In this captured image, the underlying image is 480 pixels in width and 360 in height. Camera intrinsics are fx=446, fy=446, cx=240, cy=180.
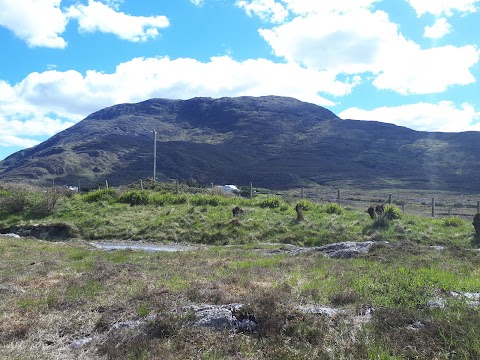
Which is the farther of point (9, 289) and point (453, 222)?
point (453, 222)

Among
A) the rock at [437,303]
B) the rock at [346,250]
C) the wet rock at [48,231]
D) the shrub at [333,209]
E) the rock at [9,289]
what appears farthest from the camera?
the shrub at [333,209]

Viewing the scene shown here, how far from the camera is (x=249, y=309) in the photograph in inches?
270

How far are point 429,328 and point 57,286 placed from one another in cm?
728

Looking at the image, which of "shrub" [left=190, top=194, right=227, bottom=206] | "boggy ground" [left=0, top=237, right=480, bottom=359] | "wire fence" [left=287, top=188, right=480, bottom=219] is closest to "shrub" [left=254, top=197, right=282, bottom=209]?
"shrub" [left=190, top=194, right=227, bottom=206]

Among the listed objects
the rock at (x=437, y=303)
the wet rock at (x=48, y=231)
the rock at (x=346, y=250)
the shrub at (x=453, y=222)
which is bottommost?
the wet rock at (x=48, y=231)

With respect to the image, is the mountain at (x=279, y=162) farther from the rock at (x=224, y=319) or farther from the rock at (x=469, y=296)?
the rock at (x=469, y=296)

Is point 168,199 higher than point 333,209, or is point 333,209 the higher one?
point 168,199

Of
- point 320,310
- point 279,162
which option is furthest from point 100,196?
point 279,162

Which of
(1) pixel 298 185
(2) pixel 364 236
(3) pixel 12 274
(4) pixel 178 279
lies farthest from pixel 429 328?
(1) pixel 298 185

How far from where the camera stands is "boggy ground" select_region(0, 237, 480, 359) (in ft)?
19.1

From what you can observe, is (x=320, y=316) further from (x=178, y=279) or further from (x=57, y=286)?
(x=57, y=286)

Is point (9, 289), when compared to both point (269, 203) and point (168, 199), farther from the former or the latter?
point (168, 199)

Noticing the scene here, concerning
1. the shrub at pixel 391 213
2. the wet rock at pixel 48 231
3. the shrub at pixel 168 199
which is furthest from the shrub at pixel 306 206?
the wet rock at pixel 48 231

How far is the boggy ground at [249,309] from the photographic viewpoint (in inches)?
229
